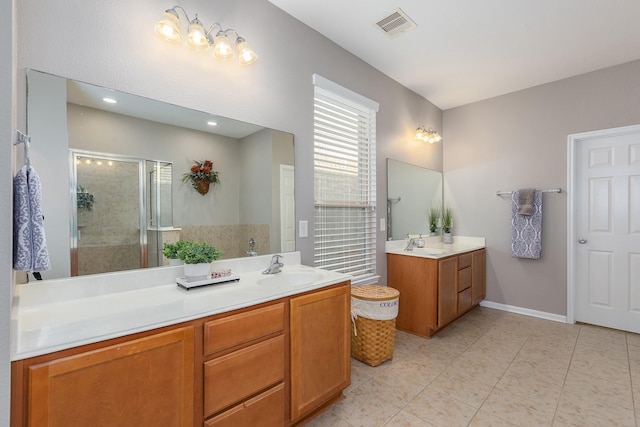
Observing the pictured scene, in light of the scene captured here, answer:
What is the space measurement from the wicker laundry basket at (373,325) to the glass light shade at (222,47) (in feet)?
6.36

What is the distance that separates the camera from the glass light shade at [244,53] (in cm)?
180

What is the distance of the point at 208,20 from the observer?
1.76 metres

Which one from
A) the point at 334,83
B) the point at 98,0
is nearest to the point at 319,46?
the point at 334,83

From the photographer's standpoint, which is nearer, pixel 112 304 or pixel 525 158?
pixel 112 304

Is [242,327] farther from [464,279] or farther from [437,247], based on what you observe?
[437,247]

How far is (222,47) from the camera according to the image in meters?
1.72

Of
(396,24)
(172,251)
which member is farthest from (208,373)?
(396,24)

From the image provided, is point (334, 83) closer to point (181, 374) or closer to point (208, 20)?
point (208, 20)

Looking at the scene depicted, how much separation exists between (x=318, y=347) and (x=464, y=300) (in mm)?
2258

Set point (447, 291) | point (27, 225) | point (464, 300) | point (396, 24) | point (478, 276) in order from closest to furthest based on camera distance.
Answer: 1. point (27, 225)
2. point (396, 24)
3. point (447, 291)
4. point (464, 300)
5. point (478, 276)

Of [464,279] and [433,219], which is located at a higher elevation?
[433,219]

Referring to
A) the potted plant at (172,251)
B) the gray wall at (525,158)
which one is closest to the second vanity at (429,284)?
the gray wall at (525,158)

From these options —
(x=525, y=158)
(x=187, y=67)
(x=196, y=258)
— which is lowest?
(x=196, y=258)

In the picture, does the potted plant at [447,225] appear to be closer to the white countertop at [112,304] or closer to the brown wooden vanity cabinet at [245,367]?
the white countertop at [112,304]
